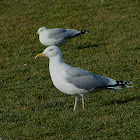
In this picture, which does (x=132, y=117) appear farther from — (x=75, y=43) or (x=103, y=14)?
(x=103, y=14)

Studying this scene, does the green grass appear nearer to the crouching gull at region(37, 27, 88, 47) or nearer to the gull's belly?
the gull's belly

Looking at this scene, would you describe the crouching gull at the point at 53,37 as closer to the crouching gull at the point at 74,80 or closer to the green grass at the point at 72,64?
the green grass at the point at 72,64

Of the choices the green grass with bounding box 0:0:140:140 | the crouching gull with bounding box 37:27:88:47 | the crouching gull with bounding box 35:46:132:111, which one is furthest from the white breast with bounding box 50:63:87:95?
the crouching gull with bounding box 37:27:88:47

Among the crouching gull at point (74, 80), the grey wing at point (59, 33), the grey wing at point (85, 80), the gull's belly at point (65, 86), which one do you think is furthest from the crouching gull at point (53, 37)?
the gull's belly at point (65, 86)

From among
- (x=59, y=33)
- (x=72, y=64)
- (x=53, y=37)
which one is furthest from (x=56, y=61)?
(x=59, y=33)

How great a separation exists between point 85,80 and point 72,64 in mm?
4425

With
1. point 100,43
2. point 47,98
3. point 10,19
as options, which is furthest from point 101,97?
point 10,19

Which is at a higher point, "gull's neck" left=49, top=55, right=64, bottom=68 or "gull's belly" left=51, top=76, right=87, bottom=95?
"gull's neck" left=49, top=55, right=64, bottom=68

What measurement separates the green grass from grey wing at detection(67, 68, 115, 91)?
0.49m

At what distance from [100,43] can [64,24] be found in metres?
3.89

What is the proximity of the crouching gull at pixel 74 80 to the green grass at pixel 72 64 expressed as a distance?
43cm

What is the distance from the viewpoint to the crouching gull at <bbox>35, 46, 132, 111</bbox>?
6.70 m

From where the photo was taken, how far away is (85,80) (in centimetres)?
688

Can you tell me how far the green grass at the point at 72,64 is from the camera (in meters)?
Answer: 5.92
